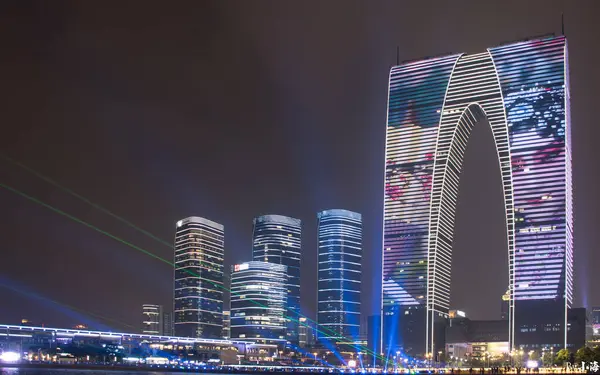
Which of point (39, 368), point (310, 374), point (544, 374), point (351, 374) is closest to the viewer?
point (544, 374)

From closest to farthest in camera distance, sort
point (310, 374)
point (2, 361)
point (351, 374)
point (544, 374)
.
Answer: point (544, 374) < point (351, 374) < point (310, 374) < point (2, 361)

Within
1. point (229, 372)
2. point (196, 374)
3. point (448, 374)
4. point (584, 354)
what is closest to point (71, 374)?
point (196, 374)

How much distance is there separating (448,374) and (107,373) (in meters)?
61.3

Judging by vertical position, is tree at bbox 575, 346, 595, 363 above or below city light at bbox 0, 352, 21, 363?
above

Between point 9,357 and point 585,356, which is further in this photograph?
point 9,357

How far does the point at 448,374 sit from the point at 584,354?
97.0 ft

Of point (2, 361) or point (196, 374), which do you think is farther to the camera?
point (2, 361)

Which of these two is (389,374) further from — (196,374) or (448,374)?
(196,374)

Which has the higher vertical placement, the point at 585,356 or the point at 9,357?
the point at 585,356

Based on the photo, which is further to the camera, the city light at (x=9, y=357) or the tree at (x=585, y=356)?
the city light at (x=9, y=357)

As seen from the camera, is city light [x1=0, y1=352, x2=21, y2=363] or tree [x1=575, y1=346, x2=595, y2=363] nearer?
tree [x1=575, y1=346, x2=595, y2=363]

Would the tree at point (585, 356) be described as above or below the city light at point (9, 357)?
above

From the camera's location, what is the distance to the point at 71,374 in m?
136

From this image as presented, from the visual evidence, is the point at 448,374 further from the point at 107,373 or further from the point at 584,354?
the point at 107,373
